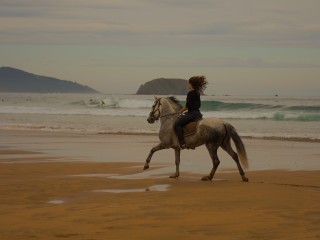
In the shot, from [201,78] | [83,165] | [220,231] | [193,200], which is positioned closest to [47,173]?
[83,165]

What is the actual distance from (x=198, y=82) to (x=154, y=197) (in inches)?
156

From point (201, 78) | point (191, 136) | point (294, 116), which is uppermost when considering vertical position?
point (201, 78)

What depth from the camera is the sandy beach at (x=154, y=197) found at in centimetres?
783

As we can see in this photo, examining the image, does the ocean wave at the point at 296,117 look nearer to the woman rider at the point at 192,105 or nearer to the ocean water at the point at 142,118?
the ocean water at the point at 142,118

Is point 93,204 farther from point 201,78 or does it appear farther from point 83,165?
point 83,165

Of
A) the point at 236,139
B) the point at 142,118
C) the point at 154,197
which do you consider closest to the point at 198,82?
the point at 236,139

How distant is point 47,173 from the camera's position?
14898 millimetres

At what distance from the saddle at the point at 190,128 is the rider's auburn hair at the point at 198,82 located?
0.73 m

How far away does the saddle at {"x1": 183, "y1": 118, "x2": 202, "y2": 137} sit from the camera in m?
13.7

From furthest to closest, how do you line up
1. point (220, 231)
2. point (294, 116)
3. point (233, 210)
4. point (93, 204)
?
point (294, 116) < point (93, 204) < point (233, 210) < point (220, 231)

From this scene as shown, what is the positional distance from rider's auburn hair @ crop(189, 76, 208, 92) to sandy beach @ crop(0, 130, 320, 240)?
2.10 m

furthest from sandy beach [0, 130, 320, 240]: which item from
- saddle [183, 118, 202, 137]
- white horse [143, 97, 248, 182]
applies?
saddle [183, 118, 202, 137]

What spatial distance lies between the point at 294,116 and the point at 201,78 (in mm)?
37233

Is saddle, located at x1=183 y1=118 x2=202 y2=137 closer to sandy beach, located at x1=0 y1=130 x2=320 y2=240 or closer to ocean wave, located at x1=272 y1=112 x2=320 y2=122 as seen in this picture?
sandy beach, located at x1=0 y1=130 x2=320 y2=240
